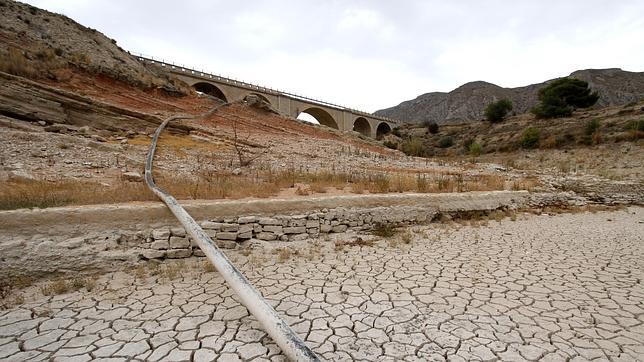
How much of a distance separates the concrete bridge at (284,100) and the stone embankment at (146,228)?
14.9 metres

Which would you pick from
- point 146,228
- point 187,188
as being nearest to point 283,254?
point 146,228

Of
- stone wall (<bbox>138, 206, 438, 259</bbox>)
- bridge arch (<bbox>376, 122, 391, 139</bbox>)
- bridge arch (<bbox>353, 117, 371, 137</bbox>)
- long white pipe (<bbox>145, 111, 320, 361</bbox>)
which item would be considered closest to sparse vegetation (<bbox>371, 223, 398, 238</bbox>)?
stone wall (<bbox>138, 206, 438, 259</bbox>)

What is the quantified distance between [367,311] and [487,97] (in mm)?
115912

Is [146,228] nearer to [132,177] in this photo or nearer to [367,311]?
[132,177]

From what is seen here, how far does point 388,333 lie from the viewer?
283 centimetres

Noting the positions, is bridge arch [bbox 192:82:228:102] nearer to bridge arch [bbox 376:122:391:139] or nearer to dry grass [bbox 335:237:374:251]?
dry grass [bbox 335:237:374:251]

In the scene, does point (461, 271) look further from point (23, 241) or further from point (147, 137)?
point (147, 137)

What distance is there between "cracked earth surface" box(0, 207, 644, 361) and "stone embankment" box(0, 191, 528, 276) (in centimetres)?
40

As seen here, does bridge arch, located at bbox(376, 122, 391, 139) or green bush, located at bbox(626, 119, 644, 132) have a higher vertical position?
bridge arch, located at bbox(376, 122, 391, 139)

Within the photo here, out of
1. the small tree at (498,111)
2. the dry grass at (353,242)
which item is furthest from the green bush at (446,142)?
the dry grass at (353,242)

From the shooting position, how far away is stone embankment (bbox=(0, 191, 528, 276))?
3.81 m

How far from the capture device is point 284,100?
121ft

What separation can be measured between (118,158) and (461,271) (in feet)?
28.8

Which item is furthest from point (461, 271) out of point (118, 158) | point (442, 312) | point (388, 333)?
point (118, 158)
